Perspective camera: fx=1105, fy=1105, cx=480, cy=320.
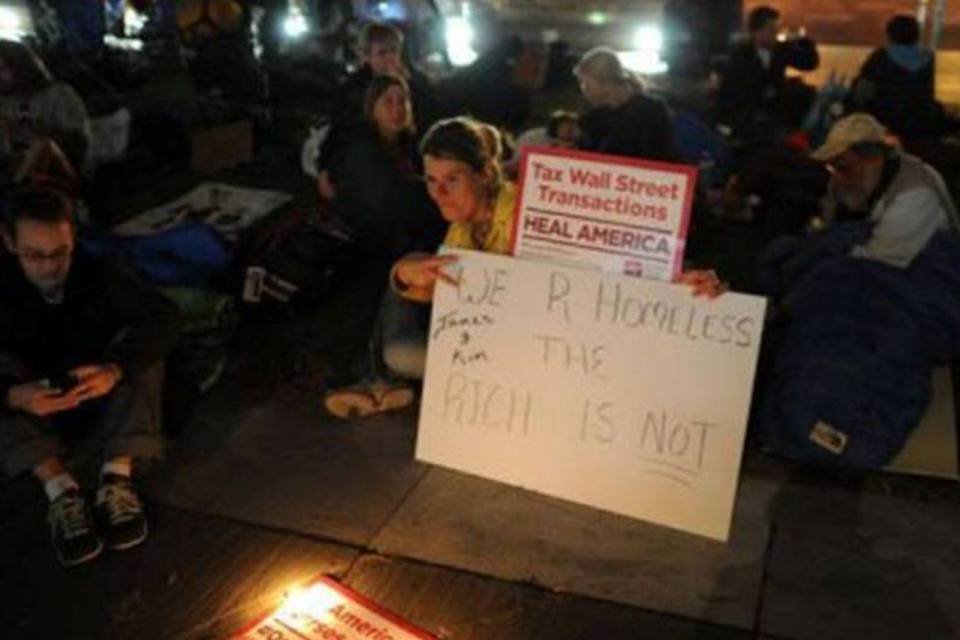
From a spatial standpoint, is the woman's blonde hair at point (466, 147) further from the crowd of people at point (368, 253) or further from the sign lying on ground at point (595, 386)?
the sign lying on ground at point (595, 386)

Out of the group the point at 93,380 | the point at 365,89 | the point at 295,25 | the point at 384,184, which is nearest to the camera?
the point at 93,380

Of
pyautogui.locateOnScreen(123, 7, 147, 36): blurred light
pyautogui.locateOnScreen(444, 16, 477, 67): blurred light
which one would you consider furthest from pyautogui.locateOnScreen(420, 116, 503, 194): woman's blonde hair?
pyautogui.locateOnScreen(123, 7, 147, 36): blurred light

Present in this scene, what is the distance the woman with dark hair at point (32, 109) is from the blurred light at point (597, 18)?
8412 mm

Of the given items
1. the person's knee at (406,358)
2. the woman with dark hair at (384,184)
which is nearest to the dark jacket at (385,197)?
the woman with dark hair at (384,184)

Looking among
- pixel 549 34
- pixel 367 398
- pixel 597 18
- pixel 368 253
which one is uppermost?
pixel 597 18

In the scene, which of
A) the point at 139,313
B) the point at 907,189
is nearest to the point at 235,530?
the point at 139,313

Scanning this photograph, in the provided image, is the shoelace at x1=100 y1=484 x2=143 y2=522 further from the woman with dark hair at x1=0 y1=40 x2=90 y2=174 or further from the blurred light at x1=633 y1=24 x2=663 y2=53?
the blurred light at x1=633 y1=24 x2=663 y2=53

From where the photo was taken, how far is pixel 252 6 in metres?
9.15

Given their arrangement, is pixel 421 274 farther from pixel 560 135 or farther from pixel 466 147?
pixel 560 135

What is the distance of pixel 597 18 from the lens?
13820 millimetres

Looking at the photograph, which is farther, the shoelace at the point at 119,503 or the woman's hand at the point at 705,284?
the shoelace at the point at 119,503

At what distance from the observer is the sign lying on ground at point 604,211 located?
3.35m

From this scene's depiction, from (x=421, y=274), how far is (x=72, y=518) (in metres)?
1.39

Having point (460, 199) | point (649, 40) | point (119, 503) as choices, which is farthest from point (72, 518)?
point (649, 40)
